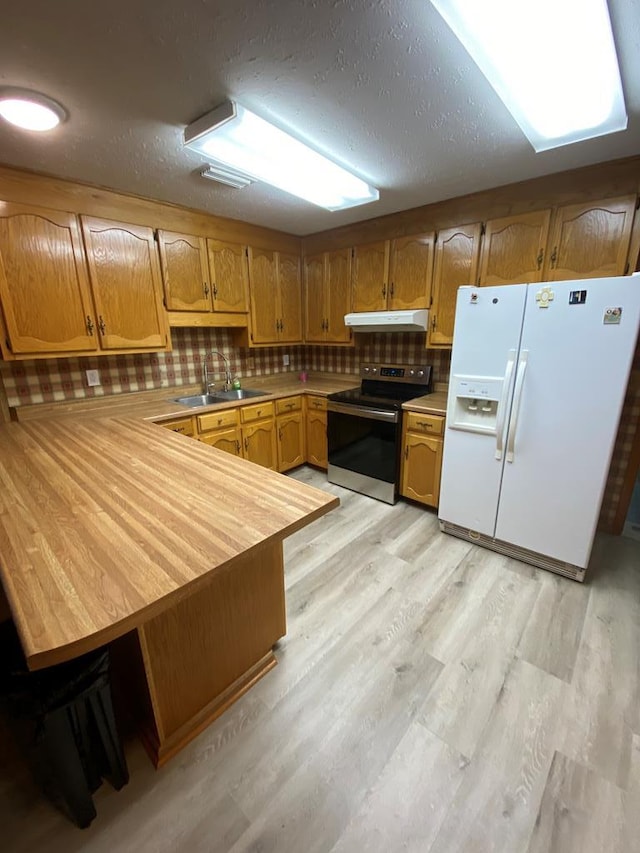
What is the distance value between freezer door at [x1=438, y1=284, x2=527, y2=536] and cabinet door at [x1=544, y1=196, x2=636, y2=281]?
48 cm

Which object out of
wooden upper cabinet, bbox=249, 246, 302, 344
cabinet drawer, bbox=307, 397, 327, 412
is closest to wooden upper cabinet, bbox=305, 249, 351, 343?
wooden upper cabinet, bbox=249, 246, 302, 344

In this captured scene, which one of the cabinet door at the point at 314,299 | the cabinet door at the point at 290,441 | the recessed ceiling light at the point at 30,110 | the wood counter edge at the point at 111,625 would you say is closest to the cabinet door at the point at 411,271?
the cabinet door at the point at 314,299

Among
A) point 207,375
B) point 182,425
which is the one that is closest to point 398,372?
point 207,375

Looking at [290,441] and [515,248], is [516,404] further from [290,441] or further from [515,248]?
[290,441]

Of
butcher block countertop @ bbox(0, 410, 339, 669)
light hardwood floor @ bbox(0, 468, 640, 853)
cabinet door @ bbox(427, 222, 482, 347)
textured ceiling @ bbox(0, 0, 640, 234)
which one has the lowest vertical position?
light hardwood floor @ bbox(0, 468, 640, 853)

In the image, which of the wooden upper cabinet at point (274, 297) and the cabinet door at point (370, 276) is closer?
the cabinet door at point (370, 276)

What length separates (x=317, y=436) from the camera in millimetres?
3537

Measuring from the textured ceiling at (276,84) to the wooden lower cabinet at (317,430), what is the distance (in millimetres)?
1874

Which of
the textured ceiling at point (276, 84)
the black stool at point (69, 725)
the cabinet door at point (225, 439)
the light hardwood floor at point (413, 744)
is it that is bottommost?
the light hardwood floor at point (413, 744)

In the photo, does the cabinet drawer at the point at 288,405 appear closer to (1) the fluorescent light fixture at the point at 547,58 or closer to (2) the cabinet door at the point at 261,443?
(2) the cabinet door at the point at 261,443

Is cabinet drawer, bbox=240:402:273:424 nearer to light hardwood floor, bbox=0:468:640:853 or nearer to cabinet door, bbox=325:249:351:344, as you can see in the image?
cabinet door, bbox=325:249:351:344

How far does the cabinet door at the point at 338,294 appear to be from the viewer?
3275 millimetres

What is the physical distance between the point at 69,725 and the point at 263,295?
311cm

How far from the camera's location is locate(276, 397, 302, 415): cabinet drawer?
3331 mm
